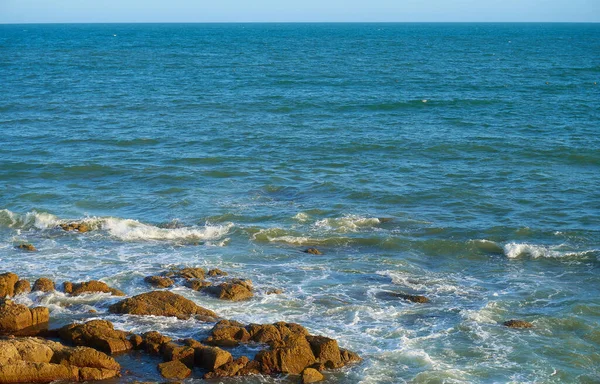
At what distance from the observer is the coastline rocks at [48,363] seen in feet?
54.2

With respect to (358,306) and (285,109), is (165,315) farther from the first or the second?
(285,109)

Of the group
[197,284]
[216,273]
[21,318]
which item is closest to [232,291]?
[197,284]

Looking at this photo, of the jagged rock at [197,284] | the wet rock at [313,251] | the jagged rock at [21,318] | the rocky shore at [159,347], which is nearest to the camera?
the rocky shore at [159,347]

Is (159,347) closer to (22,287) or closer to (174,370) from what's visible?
(174,370)

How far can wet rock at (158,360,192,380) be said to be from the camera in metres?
16.9

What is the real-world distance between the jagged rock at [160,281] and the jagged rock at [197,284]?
1.78ft

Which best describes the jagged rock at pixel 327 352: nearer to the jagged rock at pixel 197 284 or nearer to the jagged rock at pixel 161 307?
the jagged rock at pixel 161 307

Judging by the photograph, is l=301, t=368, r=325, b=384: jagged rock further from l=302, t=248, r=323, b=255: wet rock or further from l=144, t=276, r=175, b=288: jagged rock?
l=302, t=248, r=323, b=255: wet rock

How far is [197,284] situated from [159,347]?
4525 millimetres

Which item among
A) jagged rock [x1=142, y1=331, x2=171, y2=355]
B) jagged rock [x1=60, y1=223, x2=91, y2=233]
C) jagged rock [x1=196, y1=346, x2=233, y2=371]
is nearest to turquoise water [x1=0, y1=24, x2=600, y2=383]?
jagged rock [x1=60, y1=223, x2=91, y2=233]

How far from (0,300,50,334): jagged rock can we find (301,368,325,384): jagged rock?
7194 millimetres

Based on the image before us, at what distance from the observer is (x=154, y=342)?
1806 cm

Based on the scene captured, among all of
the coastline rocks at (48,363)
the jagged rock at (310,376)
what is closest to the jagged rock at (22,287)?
the coastline rocks at (48,363)

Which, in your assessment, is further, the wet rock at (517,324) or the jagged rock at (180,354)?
the wet rock at (517,324)
